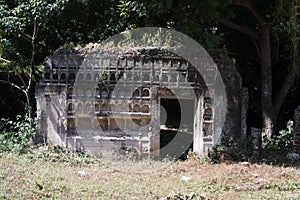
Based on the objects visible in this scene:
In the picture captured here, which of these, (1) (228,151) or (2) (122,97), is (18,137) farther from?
(1) (228,151)

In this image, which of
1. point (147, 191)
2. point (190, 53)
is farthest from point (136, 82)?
point (147, 191)

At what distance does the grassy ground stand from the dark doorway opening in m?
0.93

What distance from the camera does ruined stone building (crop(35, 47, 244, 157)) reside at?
8508mm

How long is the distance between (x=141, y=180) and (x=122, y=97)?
7.14ft

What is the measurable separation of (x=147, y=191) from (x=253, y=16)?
6669 mm

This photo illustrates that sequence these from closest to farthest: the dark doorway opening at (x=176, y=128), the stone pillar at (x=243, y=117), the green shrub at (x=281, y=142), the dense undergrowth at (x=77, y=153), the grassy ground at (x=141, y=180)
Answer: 1. the grassy ground at (x=141, y=180)
2. the dense undergrowth at (x=77, y=153)
3. the stone pillar at (x=243, y=117)
4. the dark doorway opening at (x=176, y=128)
5. the green shrub at (x=281, y=142)

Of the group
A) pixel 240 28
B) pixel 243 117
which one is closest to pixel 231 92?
pixel 243 117

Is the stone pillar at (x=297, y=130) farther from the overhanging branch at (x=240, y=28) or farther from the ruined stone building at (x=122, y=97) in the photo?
the overhanging branch at (x=240, y=28)

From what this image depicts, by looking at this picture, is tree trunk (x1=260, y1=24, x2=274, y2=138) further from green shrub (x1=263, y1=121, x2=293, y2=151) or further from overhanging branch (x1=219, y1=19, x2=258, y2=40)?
green shrub (x1=263, y1=121, x2=293, y2=151)

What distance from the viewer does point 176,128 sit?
12.3 m

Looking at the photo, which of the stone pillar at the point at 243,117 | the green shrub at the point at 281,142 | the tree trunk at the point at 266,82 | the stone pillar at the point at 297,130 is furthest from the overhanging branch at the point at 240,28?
the stone pillar at the point at 297,130

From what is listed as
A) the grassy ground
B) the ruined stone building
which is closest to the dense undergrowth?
the grassy ground

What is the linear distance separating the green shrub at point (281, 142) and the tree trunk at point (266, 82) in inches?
11.9

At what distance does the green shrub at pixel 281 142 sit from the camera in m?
9.68
